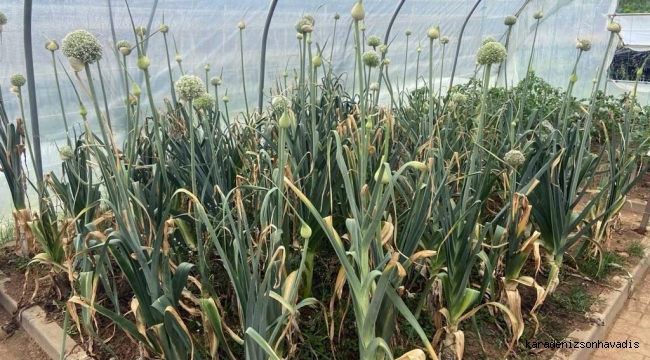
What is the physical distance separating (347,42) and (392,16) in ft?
1.73

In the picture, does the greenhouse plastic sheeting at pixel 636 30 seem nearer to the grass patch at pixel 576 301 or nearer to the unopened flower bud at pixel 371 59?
the grass patch at pixel 576 301

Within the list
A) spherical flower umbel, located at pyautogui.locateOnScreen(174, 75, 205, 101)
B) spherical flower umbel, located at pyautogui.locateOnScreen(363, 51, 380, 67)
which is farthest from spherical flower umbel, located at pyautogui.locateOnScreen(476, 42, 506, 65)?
spherical flower umbel, located at pyautogui.locateOnScreen(174, 75, 205, 101)

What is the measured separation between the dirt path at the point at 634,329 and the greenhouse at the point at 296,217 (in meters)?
0.02

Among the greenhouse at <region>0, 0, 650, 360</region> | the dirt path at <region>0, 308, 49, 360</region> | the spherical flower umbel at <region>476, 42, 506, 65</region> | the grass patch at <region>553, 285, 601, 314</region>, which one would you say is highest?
the spherical flower umbel at <region>476, 42, 506, 65</region>

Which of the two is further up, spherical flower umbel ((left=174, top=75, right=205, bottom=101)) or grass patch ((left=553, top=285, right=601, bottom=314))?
spherical flower umbel ((left=174, top=75, right=205, bottom=101))

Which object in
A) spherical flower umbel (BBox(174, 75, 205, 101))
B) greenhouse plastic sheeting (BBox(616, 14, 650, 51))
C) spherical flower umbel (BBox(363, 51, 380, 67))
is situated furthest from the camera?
greenhouse plastic sheeting (BBox(616, 14, 650, 51))

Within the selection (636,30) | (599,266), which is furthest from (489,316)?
(636,30)

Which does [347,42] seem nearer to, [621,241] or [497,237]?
[621,241]

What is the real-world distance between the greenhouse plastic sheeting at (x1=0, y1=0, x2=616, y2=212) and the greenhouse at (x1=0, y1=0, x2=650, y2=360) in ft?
0.08

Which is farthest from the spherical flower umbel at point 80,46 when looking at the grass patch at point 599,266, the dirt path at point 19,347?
the grass patch at point 599,266

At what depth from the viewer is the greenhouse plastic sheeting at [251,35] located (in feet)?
8.91

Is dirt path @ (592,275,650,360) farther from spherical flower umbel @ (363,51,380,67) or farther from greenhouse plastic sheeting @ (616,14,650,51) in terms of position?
greenhouse plastic sheeting @ (616,14,650,51)

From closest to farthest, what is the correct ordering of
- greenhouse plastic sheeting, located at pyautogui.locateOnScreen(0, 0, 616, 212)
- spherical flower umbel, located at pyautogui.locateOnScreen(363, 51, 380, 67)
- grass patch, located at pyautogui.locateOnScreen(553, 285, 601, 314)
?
spherical flower umbel, located at pyautogui.locateOnScreen(363, 51, 380, 67) → grass patch, located at pyautogui.locateOnScreen(553, 285, 601, 314) → greenhouse plastic sheeting, located at pyautogui.locateOnScreen(0, 0, 616, 212)

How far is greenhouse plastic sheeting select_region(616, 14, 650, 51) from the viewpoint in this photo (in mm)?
5621
